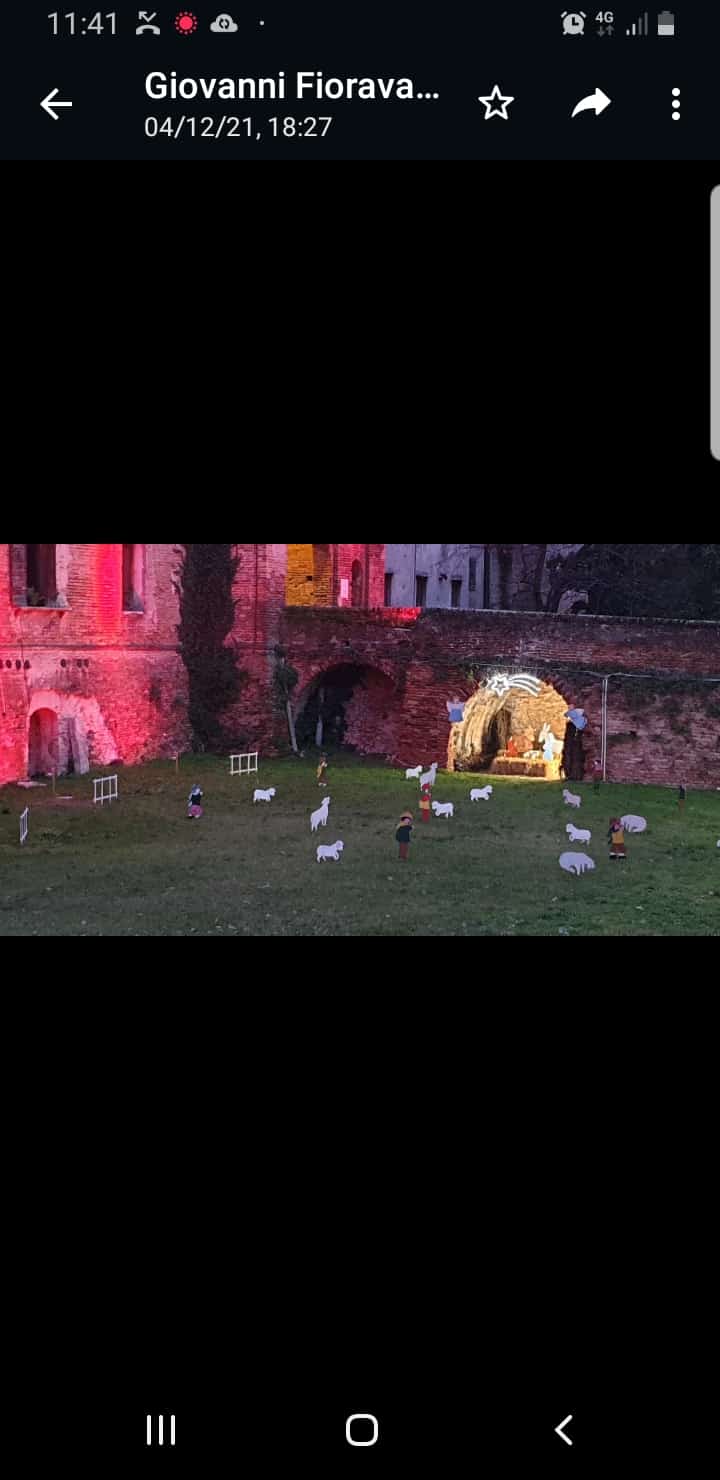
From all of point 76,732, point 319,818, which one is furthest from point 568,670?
point 76,732

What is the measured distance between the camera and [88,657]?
12438mm

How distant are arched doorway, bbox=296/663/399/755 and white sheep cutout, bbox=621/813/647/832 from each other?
197cm

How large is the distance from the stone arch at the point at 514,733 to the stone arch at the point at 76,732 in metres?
2.78

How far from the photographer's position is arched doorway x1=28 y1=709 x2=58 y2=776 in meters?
11.6

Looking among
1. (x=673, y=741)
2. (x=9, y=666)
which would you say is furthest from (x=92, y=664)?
(x=673, y=741)

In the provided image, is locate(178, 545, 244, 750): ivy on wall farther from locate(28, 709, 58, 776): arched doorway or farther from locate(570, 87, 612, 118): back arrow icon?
locate(570, 87, 612, 118): back arrow icon

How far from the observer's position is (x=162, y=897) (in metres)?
10.5

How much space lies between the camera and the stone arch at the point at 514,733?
12617 mm

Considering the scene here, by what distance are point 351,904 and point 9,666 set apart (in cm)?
350

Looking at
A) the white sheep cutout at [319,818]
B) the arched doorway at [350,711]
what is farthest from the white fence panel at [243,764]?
the white sheep cutout at [319,818]

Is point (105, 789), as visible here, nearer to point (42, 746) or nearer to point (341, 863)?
point (42, 746)

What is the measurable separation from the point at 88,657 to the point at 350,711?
2337 millimetres

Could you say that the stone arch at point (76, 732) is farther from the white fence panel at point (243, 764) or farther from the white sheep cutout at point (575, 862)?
the white sheep cutout at point (575, 862)

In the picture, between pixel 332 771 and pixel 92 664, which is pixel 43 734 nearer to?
pixel 92 664
